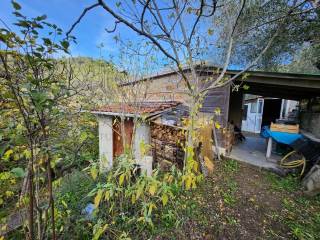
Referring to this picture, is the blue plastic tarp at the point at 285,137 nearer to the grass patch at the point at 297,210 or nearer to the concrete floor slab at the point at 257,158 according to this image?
the concrete floor slab at the point at 257,158

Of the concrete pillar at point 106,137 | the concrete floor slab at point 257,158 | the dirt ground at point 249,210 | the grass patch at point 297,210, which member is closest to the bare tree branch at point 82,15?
the dirt ground at point 249,210

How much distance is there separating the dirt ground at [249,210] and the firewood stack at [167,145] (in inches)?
41.1

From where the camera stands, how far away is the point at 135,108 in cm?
543

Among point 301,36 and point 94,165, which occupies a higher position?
point 301,36

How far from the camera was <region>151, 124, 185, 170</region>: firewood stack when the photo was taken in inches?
194

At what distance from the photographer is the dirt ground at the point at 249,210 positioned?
9.32 ft

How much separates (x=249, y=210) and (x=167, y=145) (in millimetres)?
2539

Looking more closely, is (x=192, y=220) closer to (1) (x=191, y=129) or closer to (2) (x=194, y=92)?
(1) (x=191, y=129)

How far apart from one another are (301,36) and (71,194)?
31.2 ft

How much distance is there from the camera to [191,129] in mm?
3561

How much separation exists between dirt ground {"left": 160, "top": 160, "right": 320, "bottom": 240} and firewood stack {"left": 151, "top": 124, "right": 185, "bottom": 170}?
1043 mm

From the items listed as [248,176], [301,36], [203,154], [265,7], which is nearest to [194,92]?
[203,154]

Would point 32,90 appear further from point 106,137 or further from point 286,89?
point 286,89

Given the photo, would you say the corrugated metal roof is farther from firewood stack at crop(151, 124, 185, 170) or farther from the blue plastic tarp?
the blue plastic tarp
